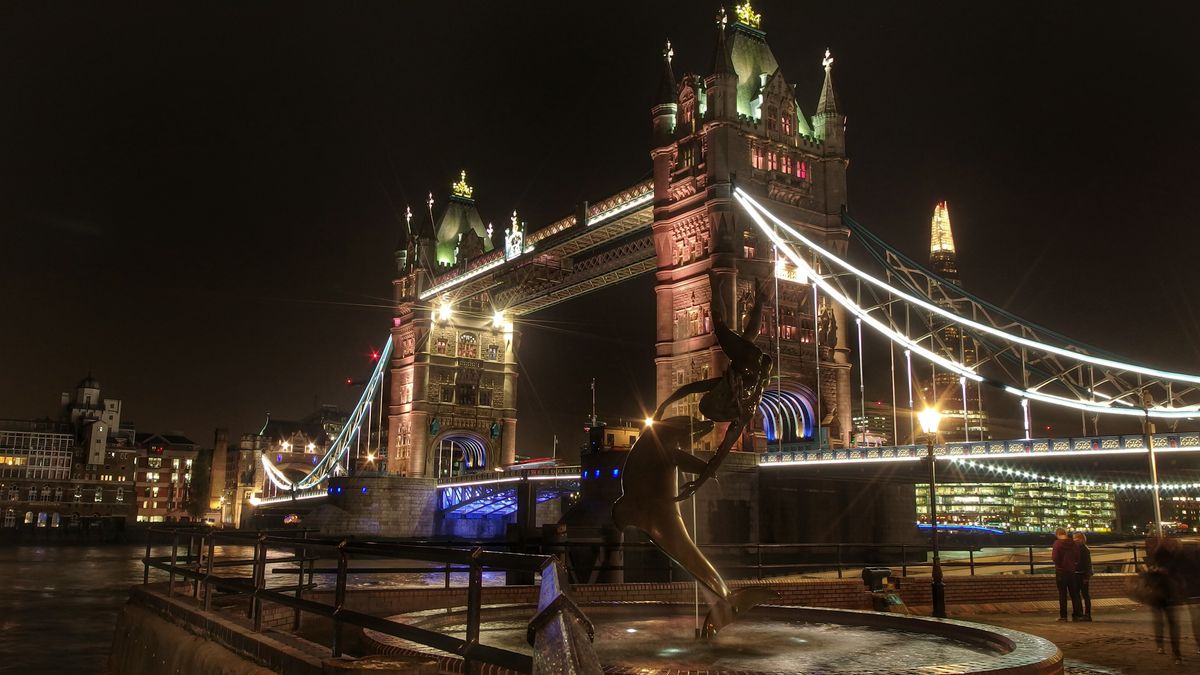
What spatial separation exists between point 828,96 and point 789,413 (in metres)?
15.2

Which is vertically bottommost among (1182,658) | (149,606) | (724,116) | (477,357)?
(1182,658)

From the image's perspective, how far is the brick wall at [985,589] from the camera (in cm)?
1714

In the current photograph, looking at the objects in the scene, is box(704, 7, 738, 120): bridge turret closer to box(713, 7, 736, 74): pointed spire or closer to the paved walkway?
box(713, 7, 736, 74): pointed spire

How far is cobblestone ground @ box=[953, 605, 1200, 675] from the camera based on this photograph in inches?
401

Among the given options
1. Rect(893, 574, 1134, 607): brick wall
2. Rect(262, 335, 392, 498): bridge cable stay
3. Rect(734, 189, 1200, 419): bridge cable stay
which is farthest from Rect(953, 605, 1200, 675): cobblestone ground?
Rect(262, 335, 392, 498): bridge cable stay

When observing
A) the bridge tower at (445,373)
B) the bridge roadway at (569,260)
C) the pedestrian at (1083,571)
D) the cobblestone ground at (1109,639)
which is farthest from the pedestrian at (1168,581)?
the bridge tower at (445,373)

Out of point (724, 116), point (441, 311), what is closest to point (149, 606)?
point (724, 116)

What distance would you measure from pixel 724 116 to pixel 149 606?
35.4m

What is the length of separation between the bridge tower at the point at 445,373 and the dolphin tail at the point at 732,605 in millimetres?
58091

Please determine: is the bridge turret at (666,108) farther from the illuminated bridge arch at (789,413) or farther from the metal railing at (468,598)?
the metal railing at (468,598)

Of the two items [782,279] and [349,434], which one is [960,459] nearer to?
[782,279]

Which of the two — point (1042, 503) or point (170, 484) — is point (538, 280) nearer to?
point (1042, 503)

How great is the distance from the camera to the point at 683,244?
4191cm

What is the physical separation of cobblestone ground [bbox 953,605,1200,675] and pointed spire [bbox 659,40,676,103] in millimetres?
31955
